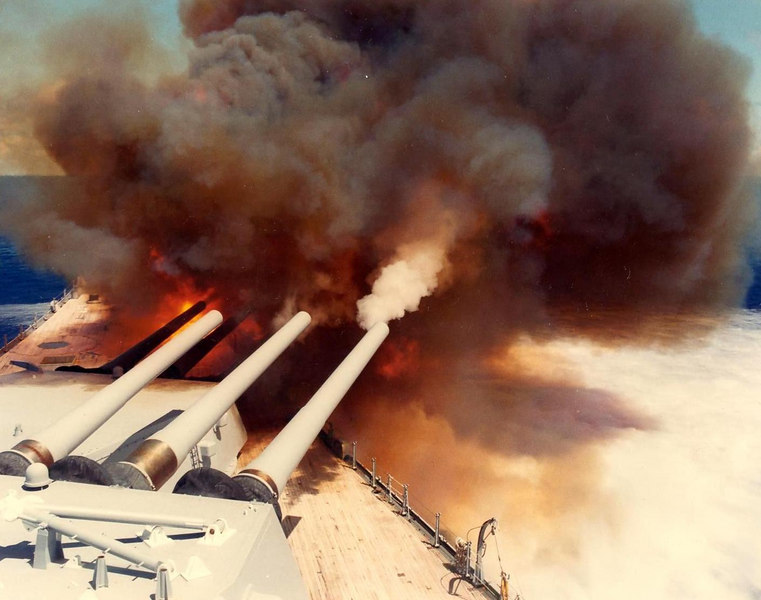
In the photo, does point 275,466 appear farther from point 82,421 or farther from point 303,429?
point 82,421

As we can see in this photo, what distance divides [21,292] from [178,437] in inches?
1930

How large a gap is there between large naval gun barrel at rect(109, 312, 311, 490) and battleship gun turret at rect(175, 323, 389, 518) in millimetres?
743

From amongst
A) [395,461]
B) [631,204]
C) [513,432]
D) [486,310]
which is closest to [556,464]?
[513,432]

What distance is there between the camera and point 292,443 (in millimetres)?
9773

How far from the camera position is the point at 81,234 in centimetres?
Answer: 2394

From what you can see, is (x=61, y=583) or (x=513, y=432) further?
(x=513, y=432)

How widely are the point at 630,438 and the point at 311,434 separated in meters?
17.9

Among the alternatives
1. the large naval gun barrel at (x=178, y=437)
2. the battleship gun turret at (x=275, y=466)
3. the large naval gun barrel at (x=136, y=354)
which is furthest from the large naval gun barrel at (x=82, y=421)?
the large naval gun barrel at (x=136, y=354)

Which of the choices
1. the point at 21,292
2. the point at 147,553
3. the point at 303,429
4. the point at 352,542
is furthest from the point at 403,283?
the point at 21,292

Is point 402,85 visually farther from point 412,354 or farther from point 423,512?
point 423,512

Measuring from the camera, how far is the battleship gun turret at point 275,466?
8289 mm

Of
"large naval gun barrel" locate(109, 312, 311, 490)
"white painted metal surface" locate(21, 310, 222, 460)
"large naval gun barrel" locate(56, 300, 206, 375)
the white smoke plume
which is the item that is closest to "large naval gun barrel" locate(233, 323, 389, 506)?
"large naval gun barrel" locate(109, 312, 311, 490)

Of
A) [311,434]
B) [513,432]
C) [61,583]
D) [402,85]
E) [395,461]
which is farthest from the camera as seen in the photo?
[402,85]

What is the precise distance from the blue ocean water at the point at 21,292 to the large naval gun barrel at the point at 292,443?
32.1m
